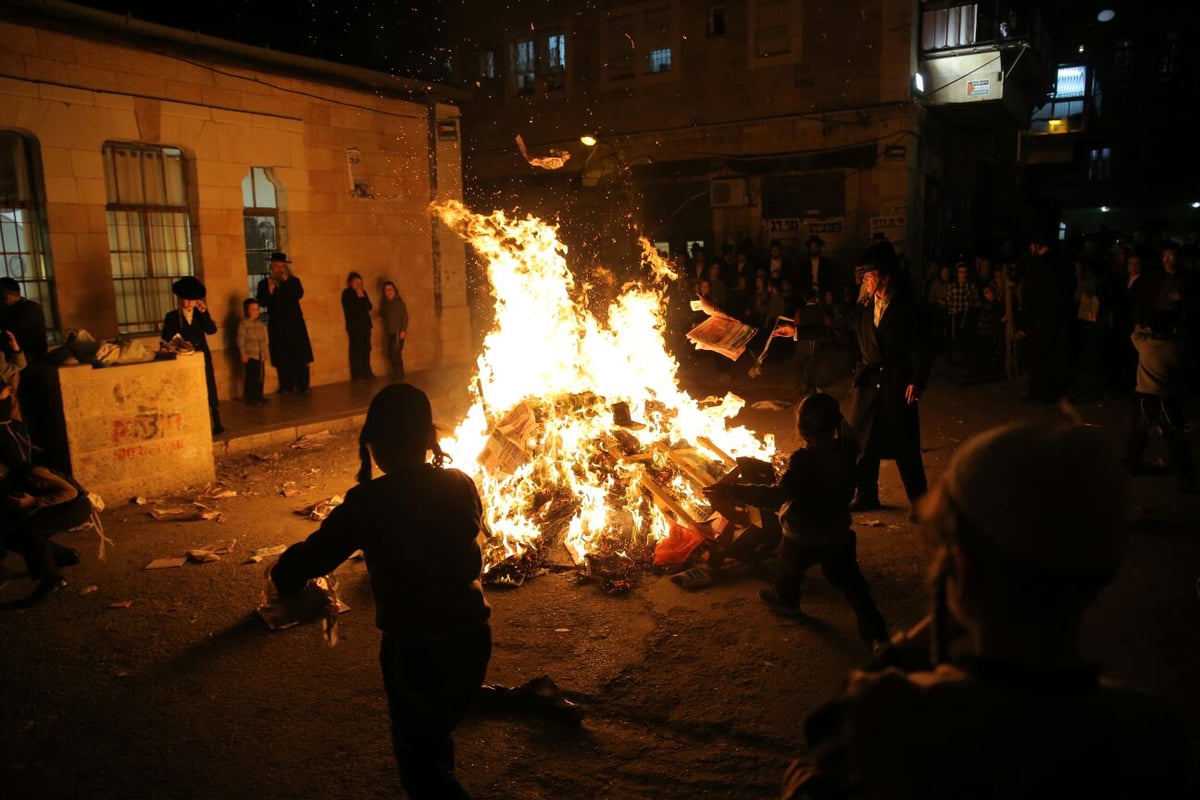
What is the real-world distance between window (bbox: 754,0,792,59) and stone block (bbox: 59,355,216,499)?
16401 millimetres

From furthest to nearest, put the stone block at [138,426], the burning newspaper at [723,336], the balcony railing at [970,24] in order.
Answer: the balcony railing at [970,24] < the stone block at [138,426] < the burning newspaper at [723,336]

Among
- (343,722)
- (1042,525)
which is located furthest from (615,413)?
(1042,525)

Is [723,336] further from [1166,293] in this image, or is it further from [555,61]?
[555,61]

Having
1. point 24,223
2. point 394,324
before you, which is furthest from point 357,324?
point 24,223

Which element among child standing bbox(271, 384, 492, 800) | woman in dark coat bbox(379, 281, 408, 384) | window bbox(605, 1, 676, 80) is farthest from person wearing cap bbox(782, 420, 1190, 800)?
window bbox(605, 1, 676, 80)

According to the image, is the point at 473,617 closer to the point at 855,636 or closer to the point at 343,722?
the point at 343,722

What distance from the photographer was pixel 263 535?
7.25 meters

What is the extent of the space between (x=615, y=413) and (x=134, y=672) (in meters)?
4.25

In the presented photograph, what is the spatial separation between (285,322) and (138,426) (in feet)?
16.4

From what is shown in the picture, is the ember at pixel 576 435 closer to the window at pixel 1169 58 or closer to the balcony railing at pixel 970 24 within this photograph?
the balcony railing at pixel 970 24

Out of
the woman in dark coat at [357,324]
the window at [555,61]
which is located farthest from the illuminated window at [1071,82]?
the woman in dark coat at [357,324]

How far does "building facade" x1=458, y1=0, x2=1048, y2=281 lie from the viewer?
61.1 ft

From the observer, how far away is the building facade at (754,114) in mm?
18609

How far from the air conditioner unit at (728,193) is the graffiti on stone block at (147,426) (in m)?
15.6
